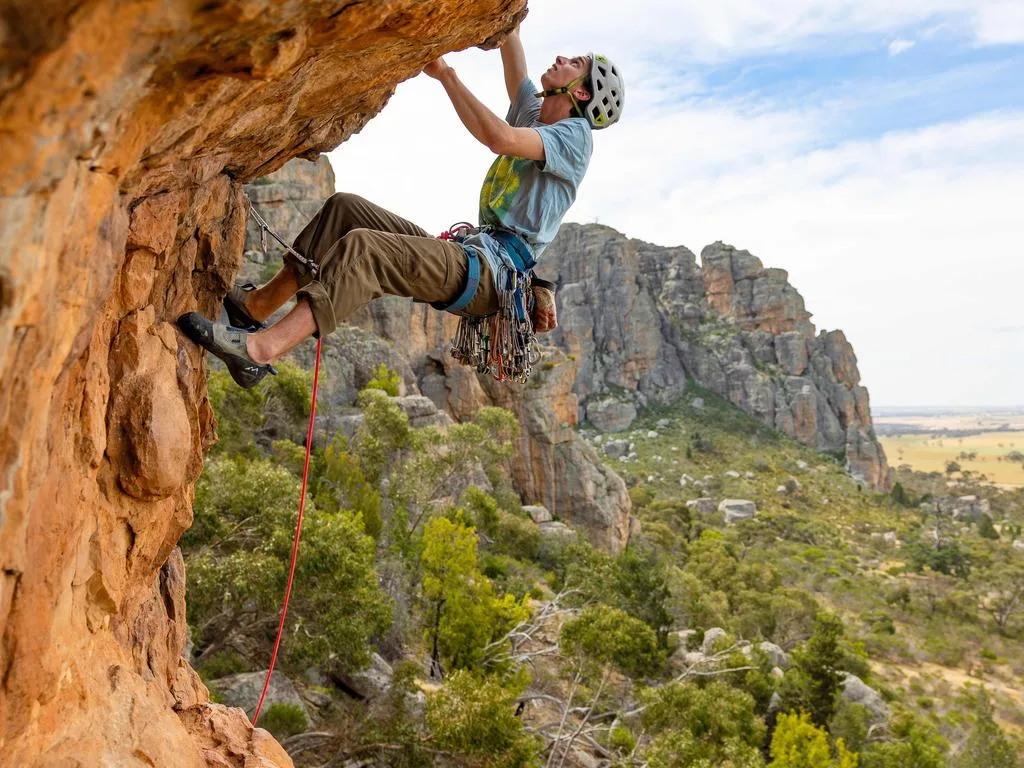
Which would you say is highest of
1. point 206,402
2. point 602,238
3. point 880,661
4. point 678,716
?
point 602,238

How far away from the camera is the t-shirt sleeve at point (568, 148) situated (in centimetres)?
400

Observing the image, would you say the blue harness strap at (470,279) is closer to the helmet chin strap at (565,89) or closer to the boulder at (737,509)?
the helmet chin strap at (565,89)

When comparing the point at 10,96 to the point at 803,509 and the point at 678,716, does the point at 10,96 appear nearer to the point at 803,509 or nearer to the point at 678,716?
the point at 678,716

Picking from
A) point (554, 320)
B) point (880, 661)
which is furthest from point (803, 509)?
point (554, 320)

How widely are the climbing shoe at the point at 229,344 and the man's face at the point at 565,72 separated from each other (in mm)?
2272

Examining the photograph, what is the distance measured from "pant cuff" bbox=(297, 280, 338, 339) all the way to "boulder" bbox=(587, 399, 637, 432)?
62693 mm

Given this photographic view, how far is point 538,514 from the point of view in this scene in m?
30.9

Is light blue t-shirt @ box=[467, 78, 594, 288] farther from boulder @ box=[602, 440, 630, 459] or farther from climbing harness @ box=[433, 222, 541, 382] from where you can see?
boulder @ box=[602, 440, 630, 459]

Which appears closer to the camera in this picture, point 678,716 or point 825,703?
point 678,716

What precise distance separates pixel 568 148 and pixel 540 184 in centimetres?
25

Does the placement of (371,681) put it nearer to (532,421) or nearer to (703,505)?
(532,421)

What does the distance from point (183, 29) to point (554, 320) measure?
10.7ft

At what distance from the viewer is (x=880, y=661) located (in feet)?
95.0

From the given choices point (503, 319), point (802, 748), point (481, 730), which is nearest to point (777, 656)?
point (802, 748)
